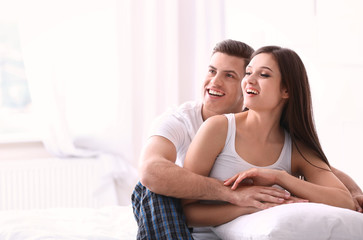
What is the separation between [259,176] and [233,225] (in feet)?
0.68

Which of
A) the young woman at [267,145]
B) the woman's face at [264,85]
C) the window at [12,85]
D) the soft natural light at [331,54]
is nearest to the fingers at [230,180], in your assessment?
the young woman at [267,145]

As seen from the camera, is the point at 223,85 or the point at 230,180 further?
the point at 223,85

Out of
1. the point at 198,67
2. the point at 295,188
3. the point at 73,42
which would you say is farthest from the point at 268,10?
the point at 295,188

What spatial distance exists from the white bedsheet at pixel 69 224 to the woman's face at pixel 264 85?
72cm

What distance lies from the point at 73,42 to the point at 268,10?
4.85 feet

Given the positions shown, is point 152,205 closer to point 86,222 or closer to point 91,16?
point 86,222

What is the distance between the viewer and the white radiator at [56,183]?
3375mm

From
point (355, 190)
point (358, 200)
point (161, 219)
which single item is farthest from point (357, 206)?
point (161, 219)

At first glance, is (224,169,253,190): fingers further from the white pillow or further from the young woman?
the white pillow

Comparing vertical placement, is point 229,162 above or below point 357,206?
above

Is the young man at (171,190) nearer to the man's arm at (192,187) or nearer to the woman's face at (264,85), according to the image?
the man's arm at (192,187)

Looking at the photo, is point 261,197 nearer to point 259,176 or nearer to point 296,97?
point 259,176

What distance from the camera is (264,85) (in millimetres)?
1800

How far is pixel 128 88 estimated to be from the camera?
3.63m
